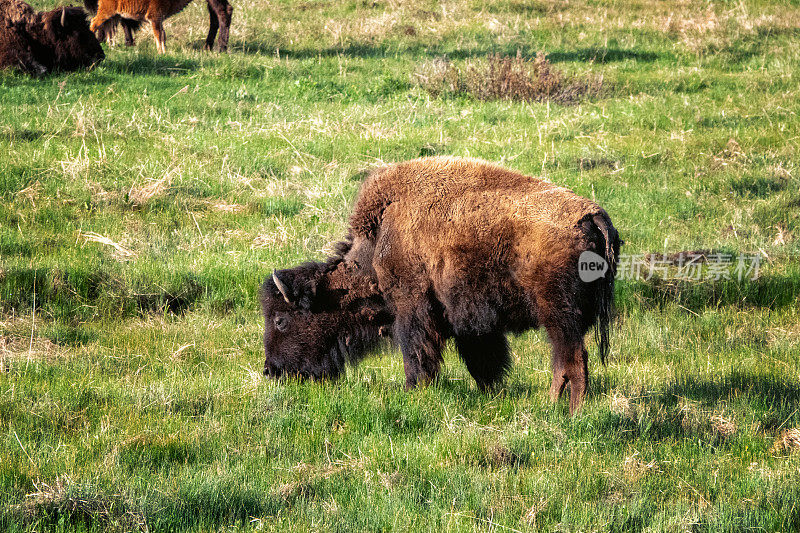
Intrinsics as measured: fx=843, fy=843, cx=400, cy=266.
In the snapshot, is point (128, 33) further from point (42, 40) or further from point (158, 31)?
point (42, 40)

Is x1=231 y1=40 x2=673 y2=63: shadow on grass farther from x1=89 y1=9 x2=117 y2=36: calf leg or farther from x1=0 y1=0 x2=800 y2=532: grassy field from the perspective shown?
x1=89 y1=9 x2=117 y2=36: calf leg

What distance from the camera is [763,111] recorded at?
12.8 metres

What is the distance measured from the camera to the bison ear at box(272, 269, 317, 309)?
584cm

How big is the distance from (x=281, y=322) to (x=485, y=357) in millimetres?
1464

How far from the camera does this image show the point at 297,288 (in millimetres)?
5859

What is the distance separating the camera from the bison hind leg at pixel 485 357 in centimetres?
579

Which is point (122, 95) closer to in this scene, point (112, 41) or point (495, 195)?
point (112, 41)

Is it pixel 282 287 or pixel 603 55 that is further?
pixel 603 55

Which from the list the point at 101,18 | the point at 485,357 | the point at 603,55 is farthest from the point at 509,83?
the point at 485,357

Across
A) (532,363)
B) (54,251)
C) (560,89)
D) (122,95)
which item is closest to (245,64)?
(122,95)

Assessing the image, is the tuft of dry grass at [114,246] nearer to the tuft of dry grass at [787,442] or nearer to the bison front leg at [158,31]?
the tuft of dry grass at [787,442]

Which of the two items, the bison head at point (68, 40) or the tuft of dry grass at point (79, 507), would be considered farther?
the bison head at point (68, 40)

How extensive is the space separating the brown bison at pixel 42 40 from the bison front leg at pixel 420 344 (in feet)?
31.8

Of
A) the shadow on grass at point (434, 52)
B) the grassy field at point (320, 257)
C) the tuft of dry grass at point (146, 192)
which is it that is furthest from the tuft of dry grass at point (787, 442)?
the shadow on grass at point (434, 52)
